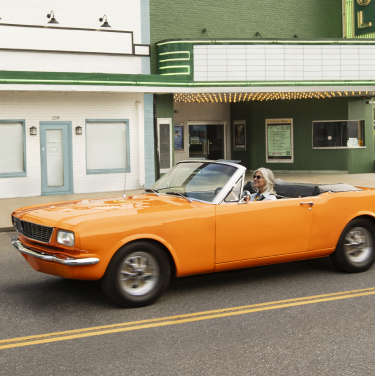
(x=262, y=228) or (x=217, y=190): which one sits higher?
(x=217, y=190)

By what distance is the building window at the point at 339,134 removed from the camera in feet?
75.2

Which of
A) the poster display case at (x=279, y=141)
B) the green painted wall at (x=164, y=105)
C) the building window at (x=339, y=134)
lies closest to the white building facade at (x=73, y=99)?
the green painted wall at (x=164, y=105)

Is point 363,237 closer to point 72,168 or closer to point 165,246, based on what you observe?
point 165,246

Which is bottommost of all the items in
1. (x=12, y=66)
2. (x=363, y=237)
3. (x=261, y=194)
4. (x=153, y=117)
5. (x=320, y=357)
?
(x=320, y=357)

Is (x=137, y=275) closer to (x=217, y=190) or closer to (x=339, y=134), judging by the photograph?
(x=217, y=190)

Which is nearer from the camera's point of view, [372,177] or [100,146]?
[100,146]

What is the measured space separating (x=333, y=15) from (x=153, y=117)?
10174 millimetres

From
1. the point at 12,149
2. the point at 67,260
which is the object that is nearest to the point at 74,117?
the point at 12,149

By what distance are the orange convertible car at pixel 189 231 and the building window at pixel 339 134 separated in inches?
642

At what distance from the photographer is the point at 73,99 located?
17.3 metres

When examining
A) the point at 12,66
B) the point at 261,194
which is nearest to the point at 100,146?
the point at 12,66

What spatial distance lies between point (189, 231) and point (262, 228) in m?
0.96

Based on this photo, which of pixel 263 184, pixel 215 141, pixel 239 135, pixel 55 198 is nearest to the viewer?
pixel 263 184

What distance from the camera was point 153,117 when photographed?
1864cm
